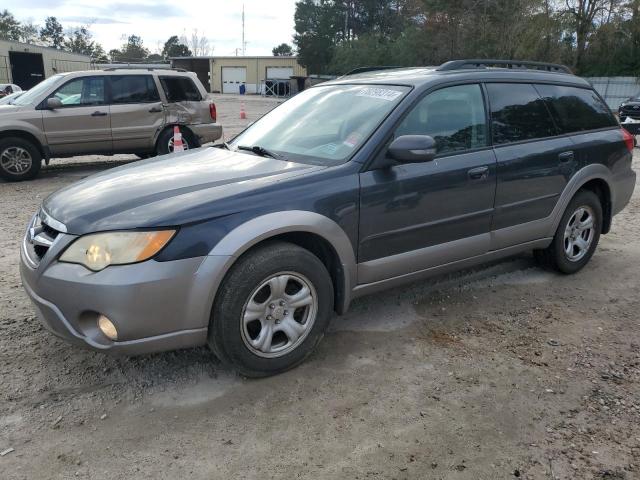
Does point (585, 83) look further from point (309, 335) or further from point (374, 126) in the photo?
point (309, 335)

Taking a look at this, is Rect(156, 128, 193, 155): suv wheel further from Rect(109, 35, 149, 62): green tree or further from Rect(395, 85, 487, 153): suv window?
Rect(109, 35, 149, 62): green tree

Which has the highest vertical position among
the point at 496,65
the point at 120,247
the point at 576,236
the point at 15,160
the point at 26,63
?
the point at 26,63

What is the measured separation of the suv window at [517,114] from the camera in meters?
4.14

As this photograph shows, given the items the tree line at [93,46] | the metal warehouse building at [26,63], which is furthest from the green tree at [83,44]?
the metal warehouse building at [26,63]

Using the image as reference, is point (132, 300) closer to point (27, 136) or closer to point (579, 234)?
point (579, 234)

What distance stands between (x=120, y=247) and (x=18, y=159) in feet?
23.9

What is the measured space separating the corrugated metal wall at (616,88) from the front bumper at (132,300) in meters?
33.4

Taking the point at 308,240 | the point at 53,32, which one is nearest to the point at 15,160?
the point at 308,240

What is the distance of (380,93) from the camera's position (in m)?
3.83

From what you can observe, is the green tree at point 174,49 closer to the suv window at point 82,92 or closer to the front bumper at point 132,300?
the suv window at point 82,92

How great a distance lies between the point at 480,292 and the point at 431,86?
1732mm

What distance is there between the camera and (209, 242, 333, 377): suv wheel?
9.63 ft

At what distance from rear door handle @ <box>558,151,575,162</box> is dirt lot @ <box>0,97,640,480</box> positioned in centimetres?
117

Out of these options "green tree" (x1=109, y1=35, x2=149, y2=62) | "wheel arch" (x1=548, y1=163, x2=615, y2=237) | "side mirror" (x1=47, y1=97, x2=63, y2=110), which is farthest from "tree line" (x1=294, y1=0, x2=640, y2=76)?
"green tree" (x1=109, y1=35, x2=149, y2=62)
